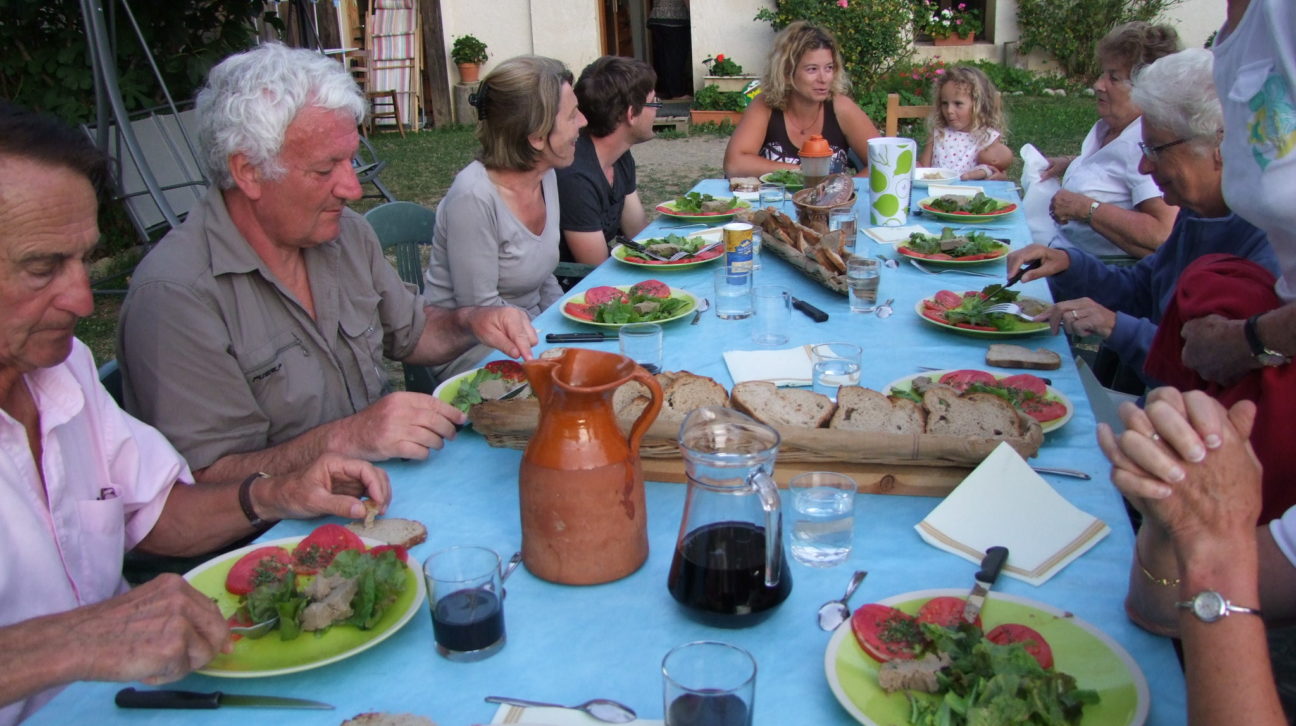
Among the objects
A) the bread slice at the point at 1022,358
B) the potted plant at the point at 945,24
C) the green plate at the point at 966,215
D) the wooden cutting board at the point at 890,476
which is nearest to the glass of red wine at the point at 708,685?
the wooden cutting board at the point at 890,476

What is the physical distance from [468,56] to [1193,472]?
14014 millimetres

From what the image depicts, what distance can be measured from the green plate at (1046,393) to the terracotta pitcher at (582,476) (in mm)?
980

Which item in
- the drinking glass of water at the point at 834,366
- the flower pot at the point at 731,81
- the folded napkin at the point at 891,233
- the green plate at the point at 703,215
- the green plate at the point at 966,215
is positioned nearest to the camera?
the drinking glass of water at the point at 834,366

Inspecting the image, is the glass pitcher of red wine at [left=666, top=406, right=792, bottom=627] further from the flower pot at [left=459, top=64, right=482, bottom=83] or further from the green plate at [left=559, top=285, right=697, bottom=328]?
the flower pot at [left=459, top=64, right=482, bottom=83]

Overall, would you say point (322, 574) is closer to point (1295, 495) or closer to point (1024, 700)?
point (1024, 700)

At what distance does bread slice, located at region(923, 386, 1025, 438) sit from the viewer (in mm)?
2006

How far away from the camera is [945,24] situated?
13.7 m

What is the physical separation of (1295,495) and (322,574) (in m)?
1.76

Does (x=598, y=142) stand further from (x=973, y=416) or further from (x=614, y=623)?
(x=614, y=623)

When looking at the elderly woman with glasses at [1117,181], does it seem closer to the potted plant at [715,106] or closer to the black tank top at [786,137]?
the black tank top at [786,137]

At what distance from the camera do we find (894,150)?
3.96 m

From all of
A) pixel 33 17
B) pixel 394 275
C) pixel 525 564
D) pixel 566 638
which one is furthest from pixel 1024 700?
pixel 33 17

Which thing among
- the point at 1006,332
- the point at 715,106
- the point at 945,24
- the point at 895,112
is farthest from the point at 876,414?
the point at 945,24

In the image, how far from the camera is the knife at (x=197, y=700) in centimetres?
128
